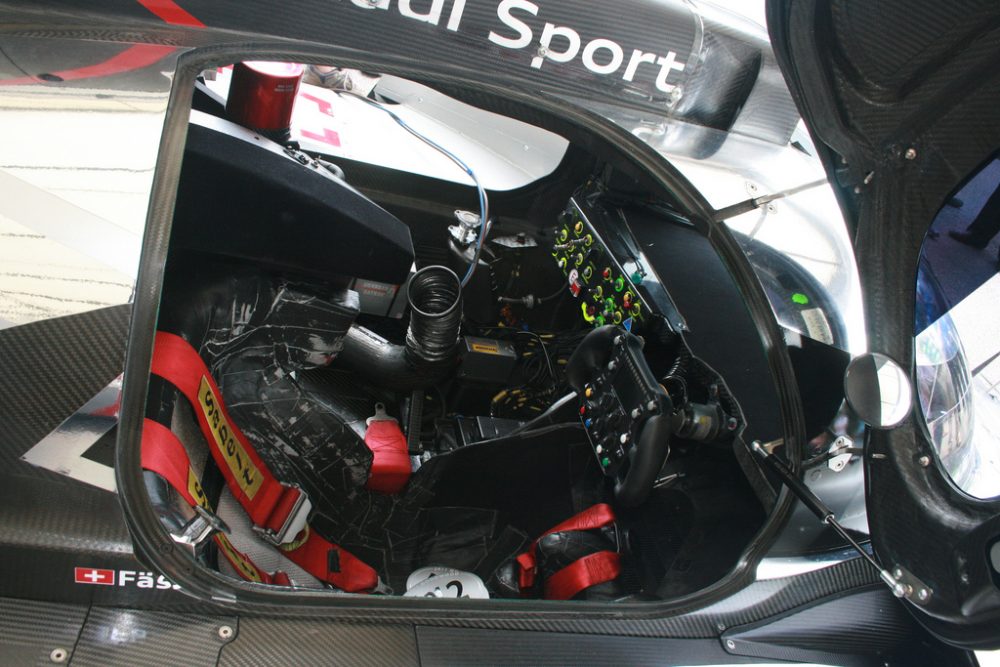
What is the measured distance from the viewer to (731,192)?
1.80m

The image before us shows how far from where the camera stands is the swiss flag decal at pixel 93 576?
Answer: 1.16 metres

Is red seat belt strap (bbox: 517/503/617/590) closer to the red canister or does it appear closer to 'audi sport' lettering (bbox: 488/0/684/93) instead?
'audi sport' lettering (bbox: 488/0/684/93)

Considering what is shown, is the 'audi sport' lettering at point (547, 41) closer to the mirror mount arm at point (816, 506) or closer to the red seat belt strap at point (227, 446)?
the red seat belt strap at point (227, 446)

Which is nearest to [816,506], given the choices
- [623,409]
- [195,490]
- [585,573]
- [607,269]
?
[623,409]

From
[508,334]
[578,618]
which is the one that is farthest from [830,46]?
[508,334]

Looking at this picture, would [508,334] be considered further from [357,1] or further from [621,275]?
[357,1]

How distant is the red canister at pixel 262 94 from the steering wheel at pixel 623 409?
1.00 meters

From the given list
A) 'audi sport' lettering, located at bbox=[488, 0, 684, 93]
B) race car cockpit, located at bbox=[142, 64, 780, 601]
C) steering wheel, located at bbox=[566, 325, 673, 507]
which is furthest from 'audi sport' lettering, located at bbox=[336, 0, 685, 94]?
steering wheel, located at bbox=[566, 325, 673, 507]

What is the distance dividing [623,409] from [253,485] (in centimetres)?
92

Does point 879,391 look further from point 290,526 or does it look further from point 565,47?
point 290,526

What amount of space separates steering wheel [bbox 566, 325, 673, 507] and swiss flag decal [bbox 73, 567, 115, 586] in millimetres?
1055

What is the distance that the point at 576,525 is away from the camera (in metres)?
1.96

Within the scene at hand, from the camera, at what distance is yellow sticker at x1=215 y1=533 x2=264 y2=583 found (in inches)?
59.8

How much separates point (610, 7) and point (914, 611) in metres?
1.41
